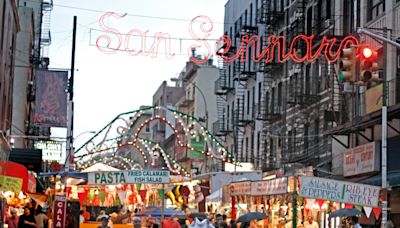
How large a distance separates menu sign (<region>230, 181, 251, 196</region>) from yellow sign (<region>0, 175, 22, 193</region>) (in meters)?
10.7

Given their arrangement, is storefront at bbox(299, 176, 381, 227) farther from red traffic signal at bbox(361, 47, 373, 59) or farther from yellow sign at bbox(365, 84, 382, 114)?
yellow sign at bbox(365, 84, 382, 114)

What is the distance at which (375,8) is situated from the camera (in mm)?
32312

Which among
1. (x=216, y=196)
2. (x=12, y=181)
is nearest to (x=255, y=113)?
(x=216, y=196)

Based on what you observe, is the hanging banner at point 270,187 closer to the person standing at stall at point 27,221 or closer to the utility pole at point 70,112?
the utility pole at point 70,112

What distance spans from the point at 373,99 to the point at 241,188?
21.7ft

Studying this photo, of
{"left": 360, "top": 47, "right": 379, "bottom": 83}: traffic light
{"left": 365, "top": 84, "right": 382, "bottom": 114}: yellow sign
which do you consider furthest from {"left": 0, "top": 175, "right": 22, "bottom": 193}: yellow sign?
{"left": 365, "top": 84, "right": 382, "bottom": 114}: yellow sign

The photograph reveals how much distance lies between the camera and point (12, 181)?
77.7 feet

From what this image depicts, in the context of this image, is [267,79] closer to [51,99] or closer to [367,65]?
[51,99]

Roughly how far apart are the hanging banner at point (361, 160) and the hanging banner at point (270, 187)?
12.2ft

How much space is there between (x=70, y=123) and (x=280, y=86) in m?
21.9

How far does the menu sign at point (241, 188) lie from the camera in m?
32.3

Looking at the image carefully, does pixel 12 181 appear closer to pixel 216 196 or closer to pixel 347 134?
pixel 347 134

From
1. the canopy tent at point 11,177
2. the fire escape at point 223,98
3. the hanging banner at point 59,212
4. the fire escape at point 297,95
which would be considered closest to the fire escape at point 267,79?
the fire escape at point 297,95

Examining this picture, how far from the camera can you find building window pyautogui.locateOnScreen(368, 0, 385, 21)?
31.5 metres
